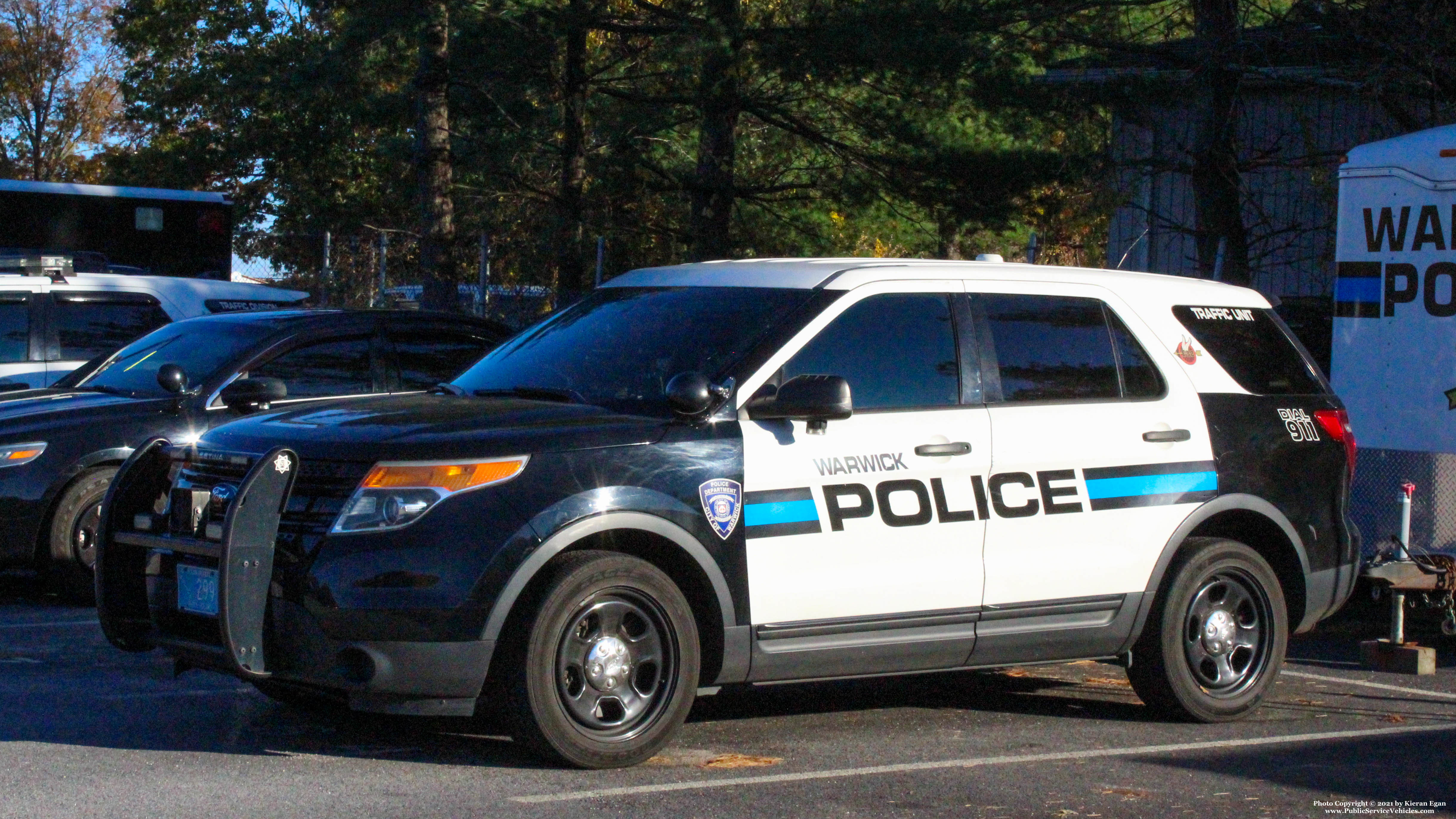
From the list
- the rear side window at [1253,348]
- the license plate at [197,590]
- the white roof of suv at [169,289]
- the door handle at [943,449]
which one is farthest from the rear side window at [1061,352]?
the white roof of suv at [169,289]

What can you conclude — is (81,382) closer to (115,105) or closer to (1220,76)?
(1220,76)

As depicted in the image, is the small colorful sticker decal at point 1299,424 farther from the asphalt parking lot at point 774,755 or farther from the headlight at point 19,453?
the headlight at point 19,453

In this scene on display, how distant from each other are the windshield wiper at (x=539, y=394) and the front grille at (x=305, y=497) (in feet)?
3.39

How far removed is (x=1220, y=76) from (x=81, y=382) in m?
9.96

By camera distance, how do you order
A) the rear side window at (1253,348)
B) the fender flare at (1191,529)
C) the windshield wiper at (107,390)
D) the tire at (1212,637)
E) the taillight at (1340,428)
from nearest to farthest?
the fender flare at (1191,529) → the tire at (1212,637) → the rear side window at (1253,348) → the taillight at (1340,428) → the windshield wiper at (107,390)

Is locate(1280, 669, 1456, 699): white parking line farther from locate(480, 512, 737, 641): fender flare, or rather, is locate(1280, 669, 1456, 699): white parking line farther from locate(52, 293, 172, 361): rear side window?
locate(52, 293, 172, 361): rear side window

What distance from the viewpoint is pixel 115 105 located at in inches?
2025

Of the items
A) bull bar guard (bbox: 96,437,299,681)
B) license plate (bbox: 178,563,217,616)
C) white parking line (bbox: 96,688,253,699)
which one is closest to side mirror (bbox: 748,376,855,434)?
bull bar guard (bbox: 96,437,299,681)

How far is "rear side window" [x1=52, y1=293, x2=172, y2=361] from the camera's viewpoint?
12.1m

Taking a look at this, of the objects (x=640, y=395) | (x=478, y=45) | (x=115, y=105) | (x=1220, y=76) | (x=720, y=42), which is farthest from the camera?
(x=115, y=105)

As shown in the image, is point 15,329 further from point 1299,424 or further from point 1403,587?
point 1403,587

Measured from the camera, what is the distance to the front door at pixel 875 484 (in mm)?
6109

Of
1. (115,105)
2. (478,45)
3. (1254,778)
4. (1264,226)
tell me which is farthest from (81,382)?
(115,105)

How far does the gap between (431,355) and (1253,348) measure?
5.18m
